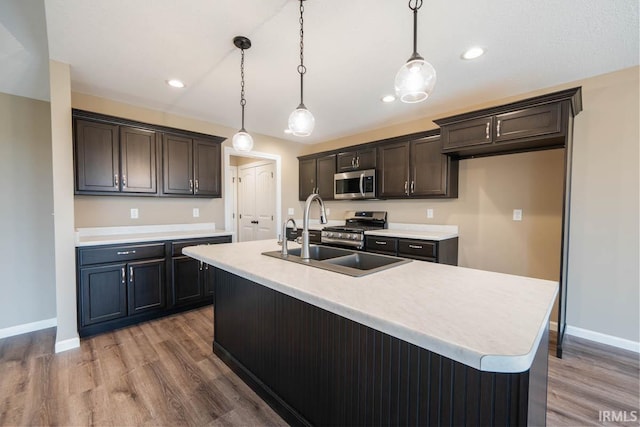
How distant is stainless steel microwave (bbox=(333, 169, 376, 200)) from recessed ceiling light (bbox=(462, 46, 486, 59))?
1921 millimetres

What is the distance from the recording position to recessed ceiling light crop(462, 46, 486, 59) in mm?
2129

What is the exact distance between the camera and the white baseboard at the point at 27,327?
8.80 feet

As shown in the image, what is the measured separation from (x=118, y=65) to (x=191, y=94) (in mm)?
727

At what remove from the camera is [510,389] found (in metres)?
0.86

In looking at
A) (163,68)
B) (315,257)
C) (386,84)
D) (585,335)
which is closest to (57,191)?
(163,68)

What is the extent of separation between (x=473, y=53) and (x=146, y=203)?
12.1ft

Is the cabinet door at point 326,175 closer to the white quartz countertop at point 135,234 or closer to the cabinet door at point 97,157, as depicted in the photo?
the white quartz countertop at point 135,234

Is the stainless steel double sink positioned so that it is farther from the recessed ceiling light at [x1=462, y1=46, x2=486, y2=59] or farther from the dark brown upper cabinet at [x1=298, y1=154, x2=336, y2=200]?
the dark brown upper cabinet at [x1=298, y1=154, x2=336, y2=200]

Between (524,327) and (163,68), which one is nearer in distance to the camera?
(524,327)

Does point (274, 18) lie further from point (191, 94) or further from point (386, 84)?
point (191, 94)

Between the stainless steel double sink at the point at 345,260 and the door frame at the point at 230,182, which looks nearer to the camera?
the stainless steel double sink at the point at 345,260

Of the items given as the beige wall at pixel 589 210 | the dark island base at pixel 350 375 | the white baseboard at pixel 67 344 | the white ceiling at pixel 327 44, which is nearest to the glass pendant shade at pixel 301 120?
the white ceiling at pixel 327 44

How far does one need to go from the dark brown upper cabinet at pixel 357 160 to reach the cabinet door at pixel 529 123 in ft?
5.42

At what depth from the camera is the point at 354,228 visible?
13.0 feet
